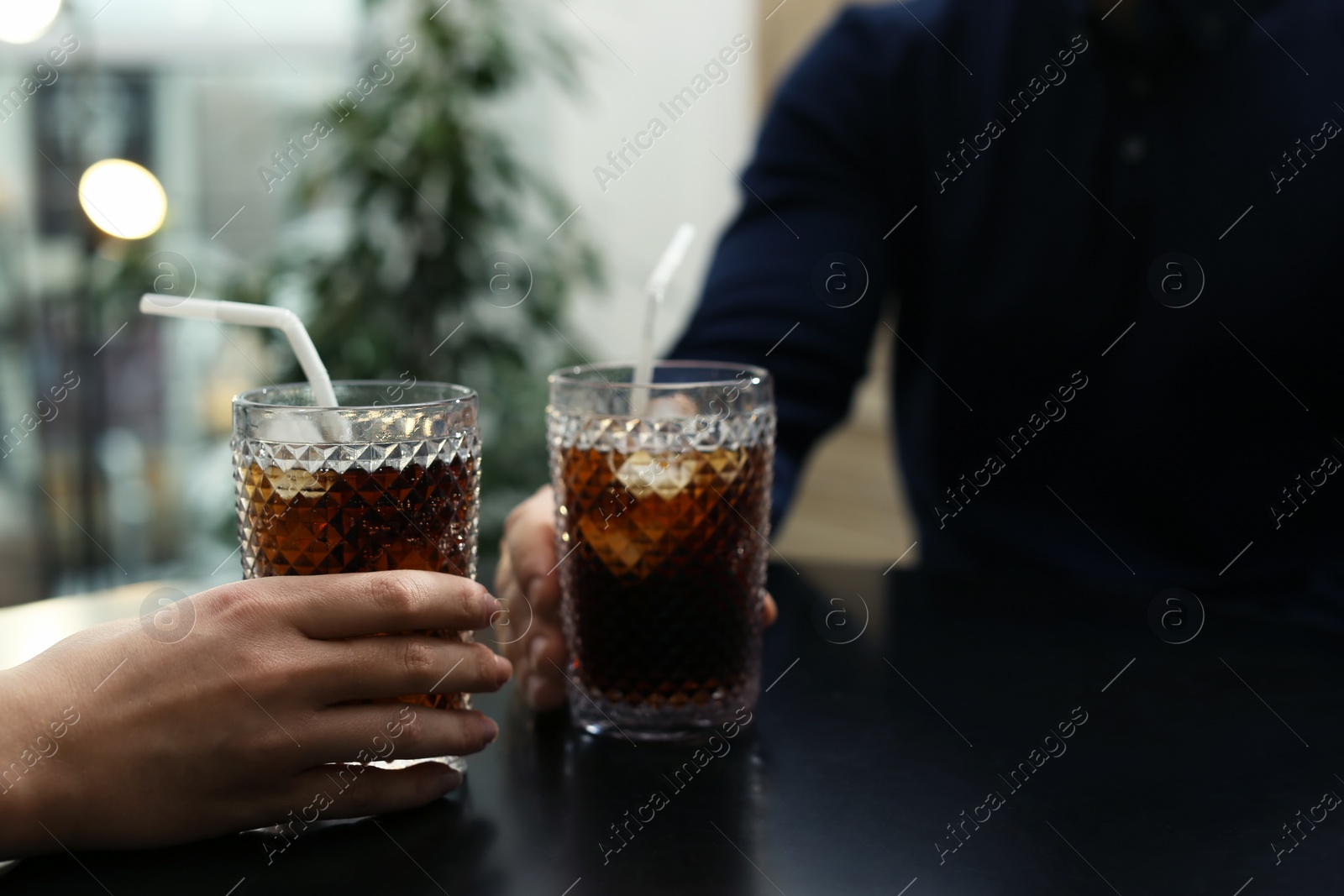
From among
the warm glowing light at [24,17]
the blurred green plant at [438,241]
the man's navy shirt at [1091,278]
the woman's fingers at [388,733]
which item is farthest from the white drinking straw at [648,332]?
the warm glowing light at [24,17]

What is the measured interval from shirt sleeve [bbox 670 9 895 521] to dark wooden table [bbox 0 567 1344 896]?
0.37 m

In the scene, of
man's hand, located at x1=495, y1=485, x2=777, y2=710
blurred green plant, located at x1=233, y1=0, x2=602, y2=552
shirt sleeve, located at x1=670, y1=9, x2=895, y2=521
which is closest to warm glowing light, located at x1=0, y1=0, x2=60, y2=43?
blurred green plant, located at x1=233, y1=0, x2=602, y2=552

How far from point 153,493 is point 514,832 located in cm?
307

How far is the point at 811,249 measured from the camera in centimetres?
142

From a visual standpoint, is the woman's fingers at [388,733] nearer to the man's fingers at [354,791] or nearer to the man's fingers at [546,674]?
the man's fingers at [354,791]

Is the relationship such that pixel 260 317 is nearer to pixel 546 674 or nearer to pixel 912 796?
pixel 546 674

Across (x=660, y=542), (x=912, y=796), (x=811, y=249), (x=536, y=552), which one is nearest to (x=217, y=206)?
(x=811, y=249)

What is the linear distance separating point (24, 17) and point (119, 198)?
19.2 inches

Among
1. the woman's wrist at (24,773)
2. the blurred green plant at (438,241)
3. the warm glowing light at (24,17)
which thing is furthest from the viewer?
the warm glowing light at (24,17)

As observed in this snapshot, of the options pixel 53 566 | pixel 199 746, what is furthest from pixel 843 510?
pixel 199 746

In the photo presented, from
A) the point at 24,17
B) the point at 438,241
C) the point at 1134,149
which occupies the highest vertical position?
the point at 1134,149

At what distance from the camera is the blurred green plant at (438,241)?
2.44 m

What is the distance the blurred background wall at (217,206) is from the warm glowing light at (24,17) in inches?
1.7

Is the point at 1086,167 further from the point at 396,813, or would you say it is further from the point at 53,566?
the point at 53,566
